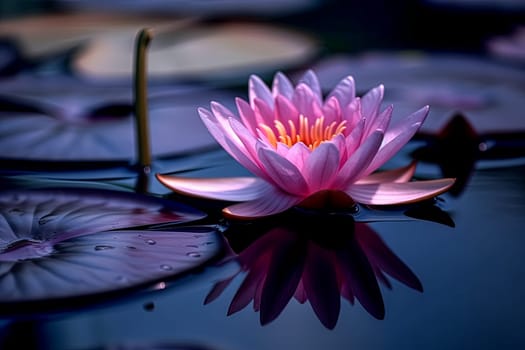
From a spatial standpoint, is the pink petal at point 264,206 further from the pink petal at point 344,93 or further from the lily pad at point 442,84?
the lily pad at point 442,84

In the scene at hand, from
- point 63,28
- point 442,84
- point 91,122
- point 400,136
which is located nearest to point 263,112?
point 400,136

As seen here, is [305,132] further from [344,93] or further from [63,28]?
[63,28]

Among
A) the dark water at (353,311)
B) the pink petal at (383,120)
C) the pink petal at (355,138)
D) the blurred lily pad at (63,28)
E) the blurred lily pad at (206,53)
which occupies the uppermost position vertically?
the blurred lily pad at (63,28)

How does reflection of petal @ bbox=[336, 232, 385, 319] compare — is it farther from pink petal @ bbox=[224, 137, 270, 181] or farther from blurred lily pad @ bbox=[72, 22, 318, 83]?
blurred lily pad @ bbox=[72, 22, 318, 83]

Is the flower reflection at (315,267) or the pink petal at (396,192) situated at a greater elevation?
the pink petal at (396,192)

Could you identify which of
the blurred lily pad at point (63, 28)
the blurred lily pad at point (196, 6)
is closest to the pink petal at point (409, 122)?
the blurred lily pad at point (63, 28)

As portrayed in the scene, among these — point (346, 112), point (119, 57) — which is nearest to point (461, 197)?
point (346, 112)

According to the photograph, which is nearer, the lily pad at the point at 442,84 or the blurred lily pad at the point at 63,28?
the lily pad at the point at 442,84
